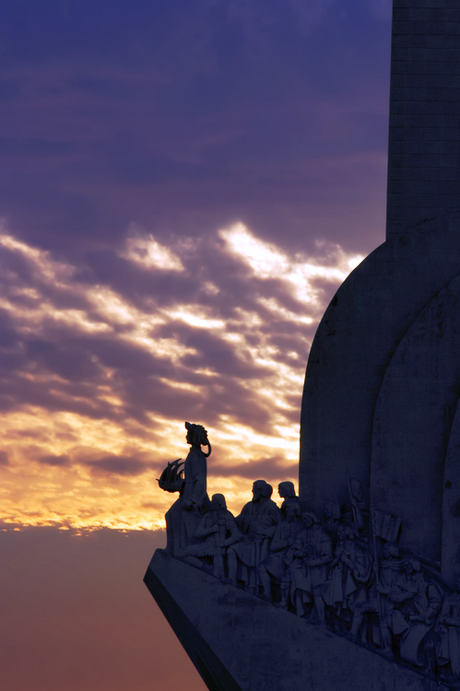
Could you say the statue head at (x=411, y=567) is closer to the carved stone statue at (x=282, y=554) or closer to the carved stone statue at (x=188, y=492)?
the carved stone statue at (x=282, y=554)

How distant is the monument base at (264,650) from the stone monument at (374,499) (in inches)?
0.7

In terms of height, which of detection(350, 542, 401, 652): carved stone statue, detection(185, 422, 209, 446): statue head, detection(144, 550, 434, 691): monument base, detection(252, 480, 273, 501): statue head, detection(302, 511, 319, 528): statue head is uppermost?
detection(185, 422, 209, 446): statue head

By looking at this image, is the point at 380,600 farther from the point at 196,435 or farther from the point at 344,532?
the point at 196,435

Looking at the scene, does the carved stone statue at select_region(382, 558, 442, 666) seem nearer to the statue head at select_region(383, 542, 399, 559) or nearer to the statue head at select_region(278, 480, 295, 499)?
the statue head at select_region(383, 542, 399, 559)

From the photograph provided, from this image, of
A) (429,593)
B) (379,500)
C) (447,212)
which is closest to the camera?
(429,593)

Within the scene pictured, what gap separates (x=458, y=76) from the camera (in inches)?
635

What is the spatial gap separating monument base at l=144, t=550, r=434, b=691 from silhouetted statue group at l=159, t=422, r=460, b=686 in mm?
157

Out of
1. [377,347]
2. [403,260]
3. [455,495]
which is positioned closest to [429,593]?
[455,495]

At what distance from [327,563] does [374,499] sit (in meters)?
1.26

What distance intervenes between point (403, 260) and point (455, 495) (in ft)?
11.3

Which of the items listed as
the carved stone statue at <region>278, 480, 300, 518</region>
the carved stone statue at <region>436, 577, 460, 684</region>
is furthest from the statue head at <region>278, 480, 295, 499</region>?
the carved stone statue at <region>436, 577, 460, 684</region>

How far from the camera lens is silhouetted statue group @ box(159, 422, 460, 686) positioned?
1334cm

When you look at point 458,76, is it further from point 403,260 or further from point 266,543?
point 266,543

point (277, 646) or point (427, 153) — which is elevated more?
point (427, 153)
